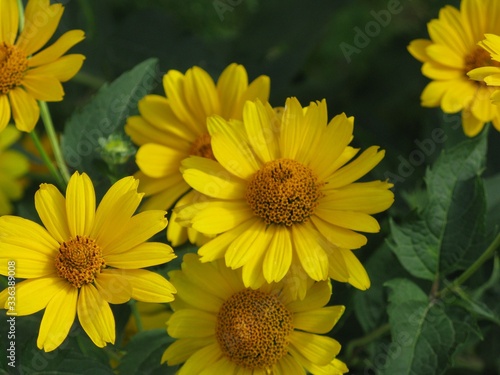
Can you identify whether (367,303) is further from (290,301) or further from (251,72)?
(251,72)

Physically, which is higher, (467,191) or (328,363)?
(467,191)

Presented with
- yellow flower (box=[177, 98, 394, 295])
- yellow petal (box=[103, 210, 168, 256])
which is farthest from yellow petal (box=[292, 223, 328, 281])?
yellow petal (box=[103, 210, 168, 256])

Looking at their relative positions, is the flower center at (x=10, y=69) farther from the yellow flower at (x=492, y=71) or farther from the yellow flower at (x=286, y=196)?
the yellow flower at (x=492, y=71)

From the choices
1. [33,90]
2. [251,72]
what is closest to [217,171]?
[33,90]

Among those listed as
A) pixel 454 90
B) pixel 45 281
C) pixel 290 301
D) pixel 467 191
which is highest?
pixel 454 90

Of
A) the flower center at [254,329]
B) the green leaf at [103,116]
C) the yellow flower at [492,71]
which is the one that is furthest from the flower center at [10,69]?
the yellow flower at [492,71]

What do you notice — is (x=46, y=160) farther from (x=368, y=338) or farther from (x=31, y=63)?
(x=368, y=338)

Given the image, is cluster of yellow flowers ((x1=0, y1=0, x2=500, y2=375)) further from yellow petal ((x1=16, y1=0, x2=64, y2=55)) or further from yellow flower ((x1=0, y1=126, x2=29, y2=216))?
yellow flower ((x1=0, y1=126, x2=29, y2=216))
